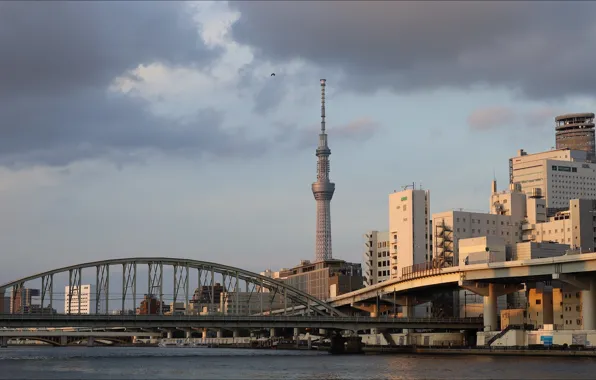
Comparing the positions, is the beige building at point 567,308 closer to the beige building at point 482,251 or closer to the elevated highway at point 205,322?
the elevated highway at point 205,322

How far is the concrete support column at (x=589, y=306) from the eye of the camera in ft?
470

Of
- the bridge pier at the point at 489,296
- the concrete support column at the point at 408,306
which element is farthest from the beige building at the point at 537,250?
the concrete support column at the point at 408,306

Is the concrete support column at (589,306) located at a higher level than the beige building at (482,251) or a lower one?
lower

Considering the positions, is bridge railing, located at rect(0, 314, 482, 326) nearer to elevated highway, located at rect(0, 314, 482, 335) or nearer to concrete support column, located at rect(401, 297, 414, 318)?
elevated highway, located at rect(0, 314, 482, 335)

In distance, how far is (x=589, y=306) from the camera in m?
144

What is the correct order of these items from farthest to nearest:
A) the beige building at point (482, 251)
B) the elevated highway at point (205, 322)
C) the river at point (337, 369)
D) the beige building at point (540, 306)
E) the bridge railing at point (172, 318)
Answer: the beige building at point (482, 251) → the beige building at point (540, 306) → the elevated highway at point (205, 322) → the bridge railing at point (172, 318) → the river at point (337, 369)

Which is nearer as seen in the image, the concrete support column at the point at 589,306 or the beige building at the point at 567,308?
the concrete support column at the point at 589,306

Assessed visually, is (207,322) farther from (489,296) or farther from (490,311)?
(489,296)

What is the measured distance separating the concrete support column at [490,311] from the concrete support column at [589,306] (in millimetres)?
21289

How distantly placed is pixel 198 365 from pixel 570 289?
64093mm

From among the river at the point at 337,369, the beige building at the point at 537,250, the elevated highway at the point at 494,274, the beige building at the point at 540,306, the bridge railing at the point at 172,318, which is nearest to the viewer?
the river at the point at 337,369

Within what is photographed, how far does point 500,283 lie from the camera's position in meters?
169

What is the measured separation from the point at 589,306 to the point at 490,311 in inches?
939

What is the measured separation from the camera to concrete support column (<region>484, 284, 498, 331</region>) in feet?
540
